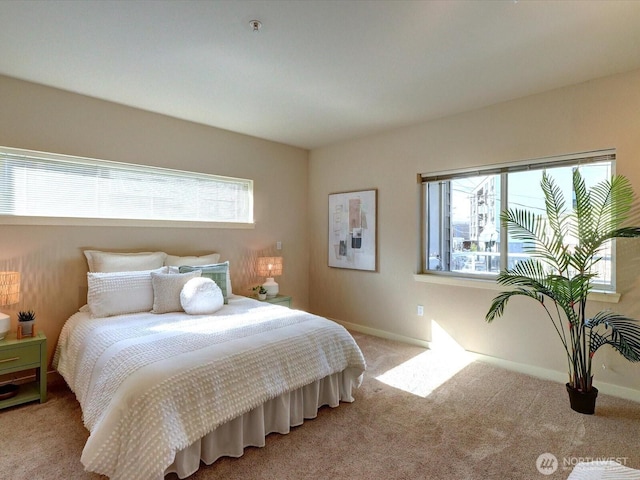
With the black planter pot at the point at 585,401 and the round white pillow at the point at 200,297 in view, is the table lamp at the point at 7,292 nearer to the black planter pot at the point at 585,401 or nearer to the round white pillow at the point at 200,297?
the round white pillow at the point at 200,297

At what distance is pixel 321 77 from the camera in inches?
→ 106

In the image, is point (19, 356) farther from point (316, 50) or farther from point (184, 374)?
point (316, 50)

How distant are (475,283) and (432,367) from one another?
3.05 feet

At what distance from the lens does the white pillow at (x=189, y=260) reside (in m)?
3.40

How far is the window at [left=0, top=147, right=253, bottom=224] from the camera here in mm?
2816

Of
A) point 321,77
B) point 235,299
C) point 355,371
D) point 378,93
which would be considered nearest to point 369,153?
point 378,93

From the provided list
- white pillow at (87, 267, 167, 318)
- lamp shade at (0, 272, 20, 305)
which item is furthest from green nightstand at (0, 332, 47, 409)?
white pillow at (87, 267, 167, 318)

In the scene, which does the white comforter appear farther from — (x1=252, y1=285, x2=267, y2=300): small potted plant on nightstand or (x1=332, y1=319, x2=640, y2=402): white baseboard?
(x1=332, y1=319, x2=640, y2=402): white baseboard

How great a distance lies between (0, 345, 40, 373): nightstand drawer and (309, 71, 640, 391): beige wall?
3191 mm

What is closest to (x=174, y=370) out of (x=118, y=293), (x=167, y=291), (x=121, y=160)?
(x=167, y=291)

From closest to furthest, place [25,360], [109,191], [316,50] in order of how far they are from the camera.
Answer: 1. [316,50]
2. [25,360]
3. [109,191]

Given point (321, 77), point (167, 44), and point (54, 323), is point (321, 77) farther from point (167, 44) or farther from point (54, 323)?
point (54, 323)

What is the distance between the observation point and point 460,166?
3.52 m

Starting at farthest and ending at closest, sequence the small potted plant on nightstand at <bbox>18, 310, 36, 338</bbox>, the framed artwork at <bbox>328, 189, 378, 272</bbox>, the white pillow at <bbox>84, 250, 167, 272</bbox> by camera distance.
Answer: the framed artwork at <bbox>328, 189, 378, 272</bbox>
the white pillow at <bbox>84, 250, 167, 272</bbox>
the small potted plant on nightstand at <bbox>18, 310, 36, 338</bbox>
